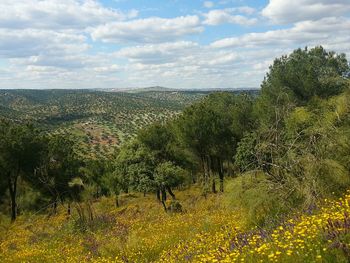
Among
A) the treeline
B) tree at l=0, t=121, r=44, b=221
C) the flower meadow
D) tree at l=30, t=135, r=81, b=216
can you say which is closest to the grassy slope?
the flower meadow

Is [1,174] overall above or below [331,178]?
below

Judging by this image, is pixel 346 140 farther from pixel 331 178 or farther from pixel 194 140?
pixel 194 140

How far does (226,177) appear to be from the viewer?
41.2 metres

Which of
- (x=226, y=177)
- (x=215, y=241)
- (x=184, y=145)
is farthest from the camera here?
(x=226, y=177)

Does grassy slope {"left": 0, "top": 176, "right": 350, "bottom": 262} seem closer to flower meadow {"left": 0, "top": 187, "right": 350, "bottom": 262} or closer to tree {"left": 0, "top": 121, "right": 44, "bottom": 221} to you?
flower meadow {"left": 0, "top": 187, "right": 350, "bottom": 262}

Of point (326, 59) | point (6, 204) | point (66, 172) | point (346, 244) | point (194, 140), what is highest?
point (326, 59)

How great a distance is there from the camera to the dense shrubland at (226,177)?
7.62m

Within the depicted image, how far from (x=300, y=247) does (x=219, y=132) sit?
34.9m

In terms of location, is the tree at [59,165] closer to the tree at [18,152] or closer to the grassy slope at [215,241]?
the tree at [18,152]

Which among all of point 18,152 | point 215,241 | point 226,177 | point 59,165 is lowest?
point 226,177

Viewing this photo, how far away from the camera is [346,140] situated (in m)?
11.4

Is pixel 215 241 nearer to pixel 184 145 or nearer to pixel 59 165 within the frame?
pixel 184 145

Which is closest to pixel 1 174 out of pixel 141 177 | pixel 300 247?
pixel 141 177

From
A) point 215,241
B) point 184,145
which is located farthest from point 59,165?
point 215,241
